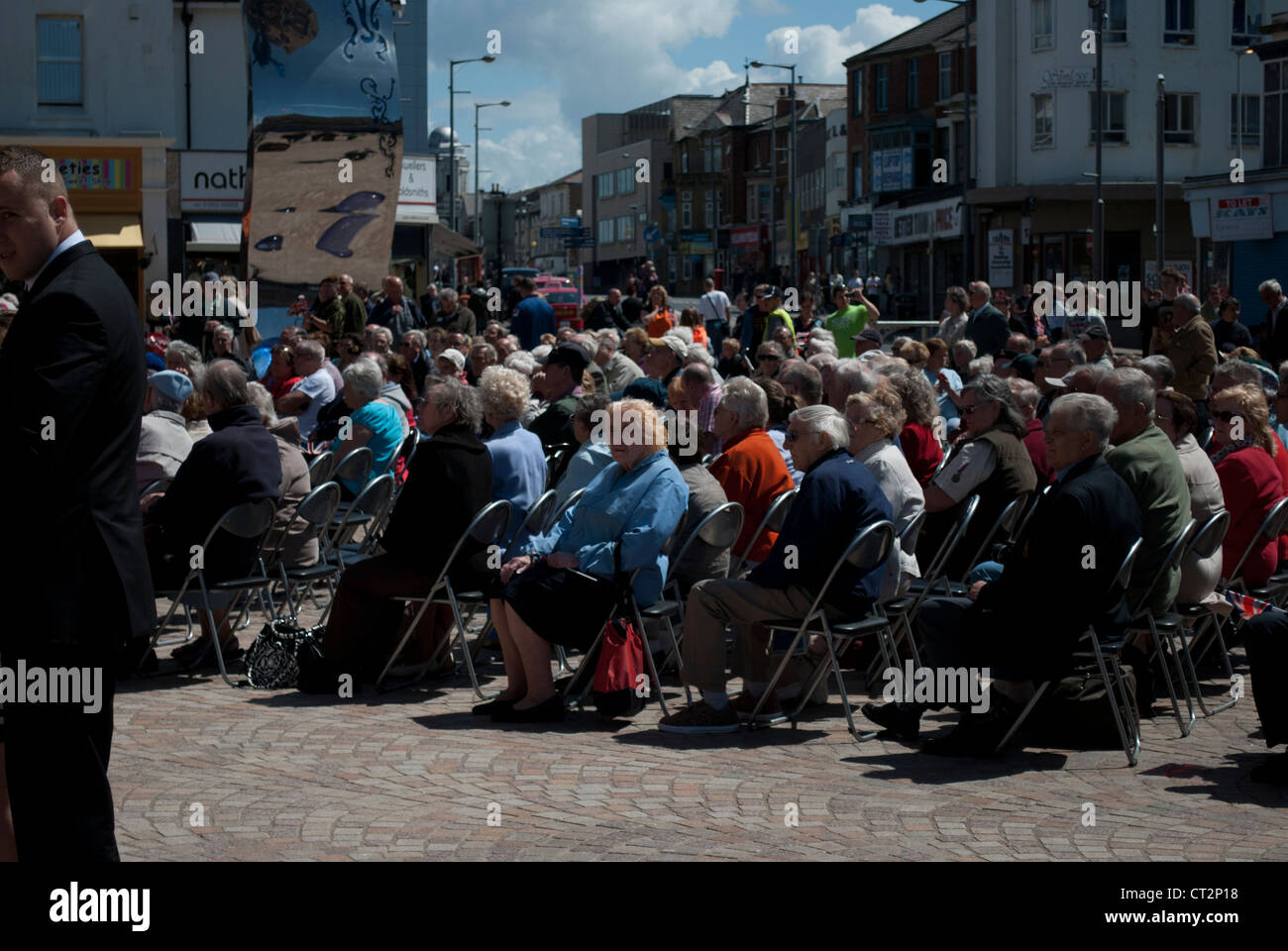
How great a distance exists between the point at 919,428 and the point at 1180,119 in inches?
1894

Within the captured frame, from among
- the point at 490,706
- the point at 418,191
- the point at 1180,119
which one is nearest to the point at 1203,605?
the point at 490,706

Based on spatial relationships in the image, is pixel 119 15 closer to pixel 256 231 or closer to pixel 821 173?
pixel 256 231

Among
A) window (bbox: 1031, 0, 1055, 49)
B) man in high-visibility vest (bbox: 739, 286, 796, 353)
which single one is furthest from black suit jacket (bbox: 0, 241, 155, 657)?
window (bbox: 1031, 0, 1055, 49)

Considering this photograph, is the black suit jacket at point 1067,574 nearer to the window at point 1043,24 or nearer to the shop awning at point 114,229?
the shop awning at point 114,229

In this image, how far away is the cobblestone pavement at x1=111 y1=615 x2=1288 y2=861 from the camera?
5.58 metres

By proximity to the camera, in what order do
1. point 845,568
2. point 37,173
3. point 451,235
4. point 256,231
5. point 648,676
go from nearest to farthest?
point 37,173 < point 845,568 < point 648,676 < point 256,231 < point 451,235

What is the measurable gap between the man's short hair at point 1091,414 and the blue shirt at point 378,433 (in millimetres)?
5420

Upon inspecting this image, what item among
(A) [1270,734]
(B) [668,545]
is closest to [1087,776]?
(A) [1270,734]

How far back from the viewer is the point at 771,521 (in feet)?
28.8

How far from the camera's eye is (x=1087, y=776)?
6602 millimetres

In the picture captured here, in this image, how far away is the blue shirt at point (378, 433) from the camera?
11.2 meters

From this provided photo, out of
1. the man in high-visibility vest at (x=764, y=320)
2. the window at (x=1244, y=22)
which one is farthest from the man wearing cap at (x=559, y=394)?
the window at (x=1244, y=22)

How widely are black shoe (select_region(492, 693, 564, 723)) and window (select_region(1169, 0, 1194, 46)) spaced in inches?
2019
